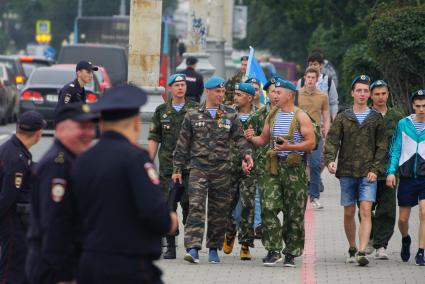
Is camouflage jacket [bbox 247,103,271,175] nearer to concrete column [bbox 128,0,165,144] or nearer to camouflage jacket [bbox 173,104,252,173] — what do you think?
camouflage jacket [bbox 173,104,252,173]

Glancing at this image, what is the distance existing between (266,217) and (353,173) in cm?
95

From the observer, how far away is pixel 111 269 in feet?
21.0

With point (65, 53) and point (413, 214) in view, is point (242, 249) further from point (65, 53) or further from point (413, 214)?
point (65, 53)

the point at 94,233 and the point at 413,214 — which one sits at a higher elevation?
the point at 94,233

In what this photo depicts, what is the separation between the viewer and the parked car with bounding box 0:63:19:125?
35125 millimetres

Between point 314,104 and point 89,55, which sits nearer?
point 314,104

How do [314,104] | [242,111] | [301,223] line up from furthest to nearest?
[314,104] → [242,111] → [301,223]

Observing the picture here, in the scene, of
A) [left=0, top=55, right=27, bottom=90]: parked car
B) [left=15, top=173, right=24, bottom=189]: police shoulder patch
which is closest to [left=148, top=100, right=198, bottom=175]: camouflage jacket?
[left=15, top=173, right=24, bottom=189]: police shoulder patch

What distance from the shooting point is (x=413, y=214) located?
17375mm

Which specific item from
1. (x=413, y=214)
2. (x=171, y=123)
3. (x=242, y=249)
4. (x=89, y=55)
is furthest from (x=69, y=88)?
(x=89, y=55)

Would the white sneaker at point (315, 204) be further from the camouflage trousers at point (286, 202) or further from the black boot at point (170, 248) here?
the camouflage trousers at point (286, 202)

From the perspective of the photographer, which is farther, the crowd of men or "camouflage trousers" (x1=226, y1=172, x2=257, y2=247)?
"camouflage trousers" (x1=226, y1=172, x2=257, y2=247)

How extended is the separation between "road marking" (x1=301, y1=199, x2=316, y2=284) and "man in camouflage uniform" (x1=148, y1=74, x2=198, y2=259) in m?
1.30

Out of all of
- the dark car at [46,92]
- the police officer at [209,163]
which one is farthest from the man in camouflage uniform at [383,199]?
the dark car at [46,92]
